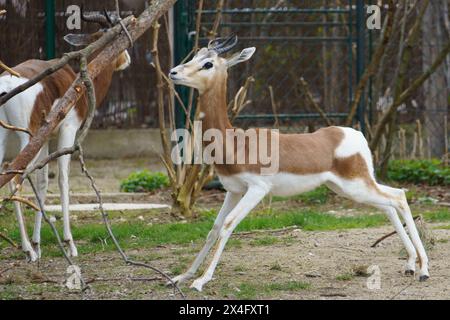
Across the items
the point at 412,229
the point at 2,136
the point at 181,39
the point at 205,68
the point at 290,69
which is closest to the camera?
the point at 205,68

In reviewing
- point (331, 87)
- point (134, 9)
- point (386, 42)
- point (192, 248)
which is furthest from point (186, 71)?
point (331, 87)

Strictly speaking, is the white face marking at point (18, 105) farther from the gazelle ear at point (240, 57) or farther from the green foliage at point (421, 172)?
the green foliage at point (421, 172)

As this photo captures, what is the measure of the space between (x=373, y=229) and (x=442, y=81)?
5.19m

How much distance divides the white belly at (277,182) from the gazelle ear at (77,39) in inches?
72.0

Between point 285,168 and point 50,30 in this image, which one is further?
point 50,30

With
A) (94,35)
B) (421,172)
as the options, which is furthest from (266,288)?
(421,172)

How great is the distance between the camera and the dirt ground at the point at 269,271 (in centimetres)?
584

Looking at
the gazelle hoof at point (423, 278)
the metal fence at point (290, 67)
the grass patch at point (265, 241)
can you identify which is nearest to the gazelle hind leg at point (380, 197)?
the gazelle hoof at point (423, 278)

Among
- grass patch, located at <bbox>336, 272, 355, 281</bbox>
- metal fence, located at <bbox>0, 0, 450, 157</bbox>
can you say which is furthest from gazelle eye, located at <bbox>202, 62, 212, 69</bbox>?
metal fence, located at <bbox>0, 0, 450, 157</bbox>

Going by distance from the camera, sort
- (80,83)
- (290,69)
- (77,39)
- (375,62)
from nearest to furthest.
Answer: (80,83) → (77,39) → (375,62) → (290,69)

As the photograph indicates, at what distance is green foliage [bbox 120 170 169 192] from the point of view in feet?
35.1

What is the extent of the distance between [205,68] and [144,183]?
478 centimetres

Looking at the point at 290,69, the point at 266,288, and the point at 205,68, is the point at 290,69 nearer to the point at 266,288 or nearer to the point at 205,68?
the point at 205,68

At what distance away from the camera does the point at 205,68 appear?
20.0ft
